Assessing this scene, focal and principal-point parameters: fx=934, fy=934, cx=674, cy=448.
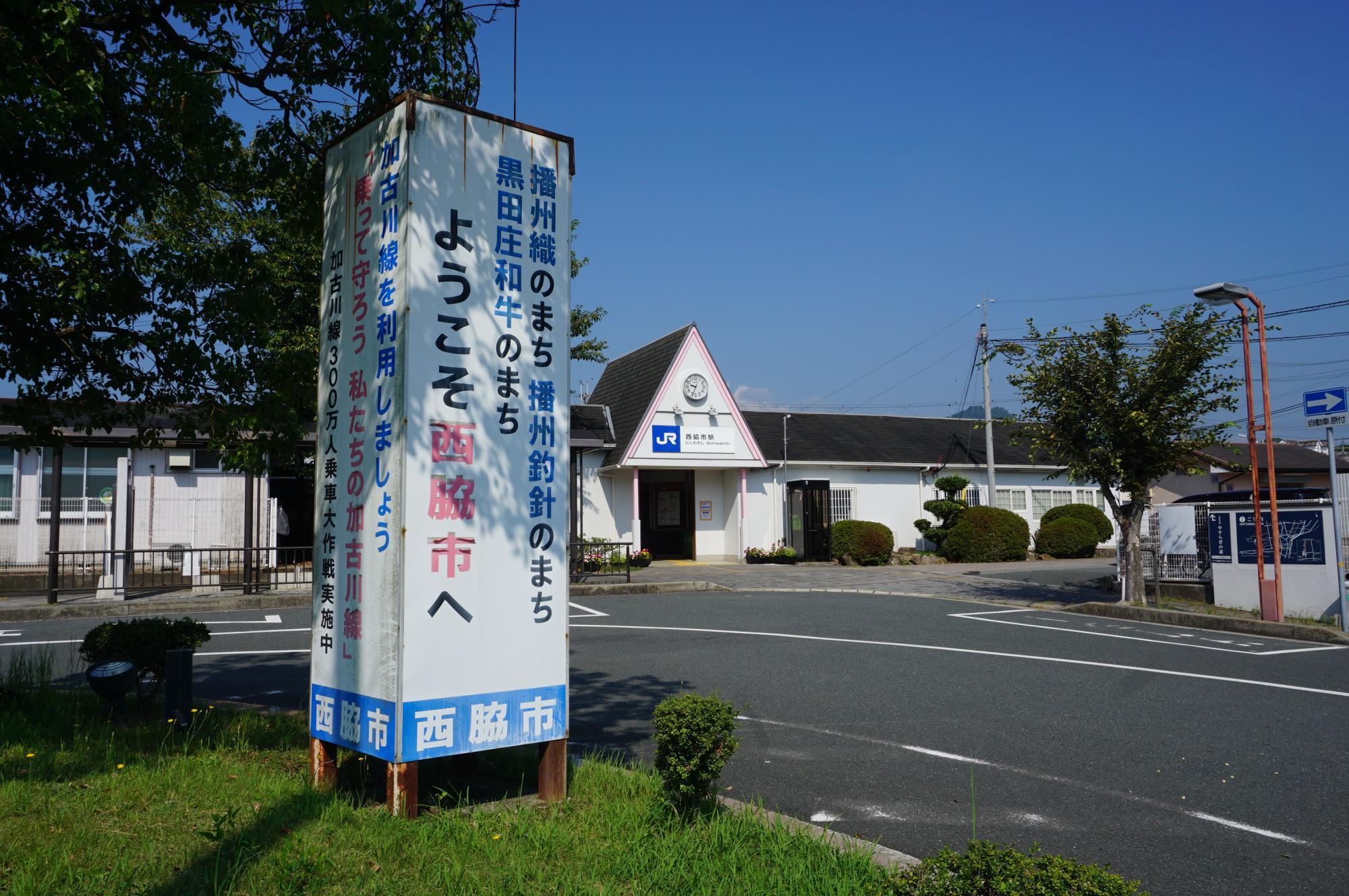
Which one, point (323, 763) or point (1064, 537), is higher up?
point (1064, 537)

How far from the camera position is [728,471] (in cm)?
2936

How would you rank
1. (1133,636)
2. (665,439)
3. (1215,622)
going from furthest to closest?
(665,439), (1215,622), (1133,636)

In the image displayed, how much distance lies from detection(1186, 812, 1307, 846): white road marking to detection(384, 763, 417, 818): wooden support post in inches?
Answer: 173

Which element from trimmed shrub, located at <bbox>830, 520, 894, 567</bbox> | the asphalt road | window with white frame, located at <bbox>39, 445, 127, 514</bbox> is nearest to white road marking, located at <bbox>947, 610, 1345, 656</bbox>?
the asphalt road

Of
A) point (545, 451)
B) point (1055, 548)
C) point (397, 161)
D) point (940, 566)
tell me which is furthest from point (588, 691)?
point (1055, 548)

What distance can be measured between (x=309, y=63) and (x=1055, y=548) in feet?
95.9

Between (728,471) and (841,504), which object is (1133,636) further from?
(841,504)

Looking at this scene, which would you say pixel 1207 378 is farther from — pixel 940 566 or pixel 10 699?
pixel 10 699

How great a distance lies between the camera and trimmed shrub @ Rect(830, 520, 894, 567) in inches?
1096

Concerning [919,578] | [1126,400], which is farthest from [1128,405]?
[919,578]

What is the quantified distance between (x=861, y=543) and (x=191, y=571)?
58.2ft

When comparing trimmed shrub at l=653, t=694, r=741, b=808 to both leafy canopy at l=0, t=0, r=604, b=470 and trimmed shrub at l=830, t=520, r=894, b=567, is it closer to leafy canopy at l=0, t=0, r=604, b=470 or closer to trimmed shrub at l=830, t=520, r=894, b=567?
leafy canopy at l=0, t=0, r=604, b=470

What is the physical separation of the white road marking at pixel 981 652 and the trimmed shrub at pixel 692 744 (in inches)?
299

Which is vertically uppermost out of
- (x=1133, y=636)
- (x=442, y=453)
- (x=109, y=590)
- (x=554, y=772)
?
(x=442, y=453)
